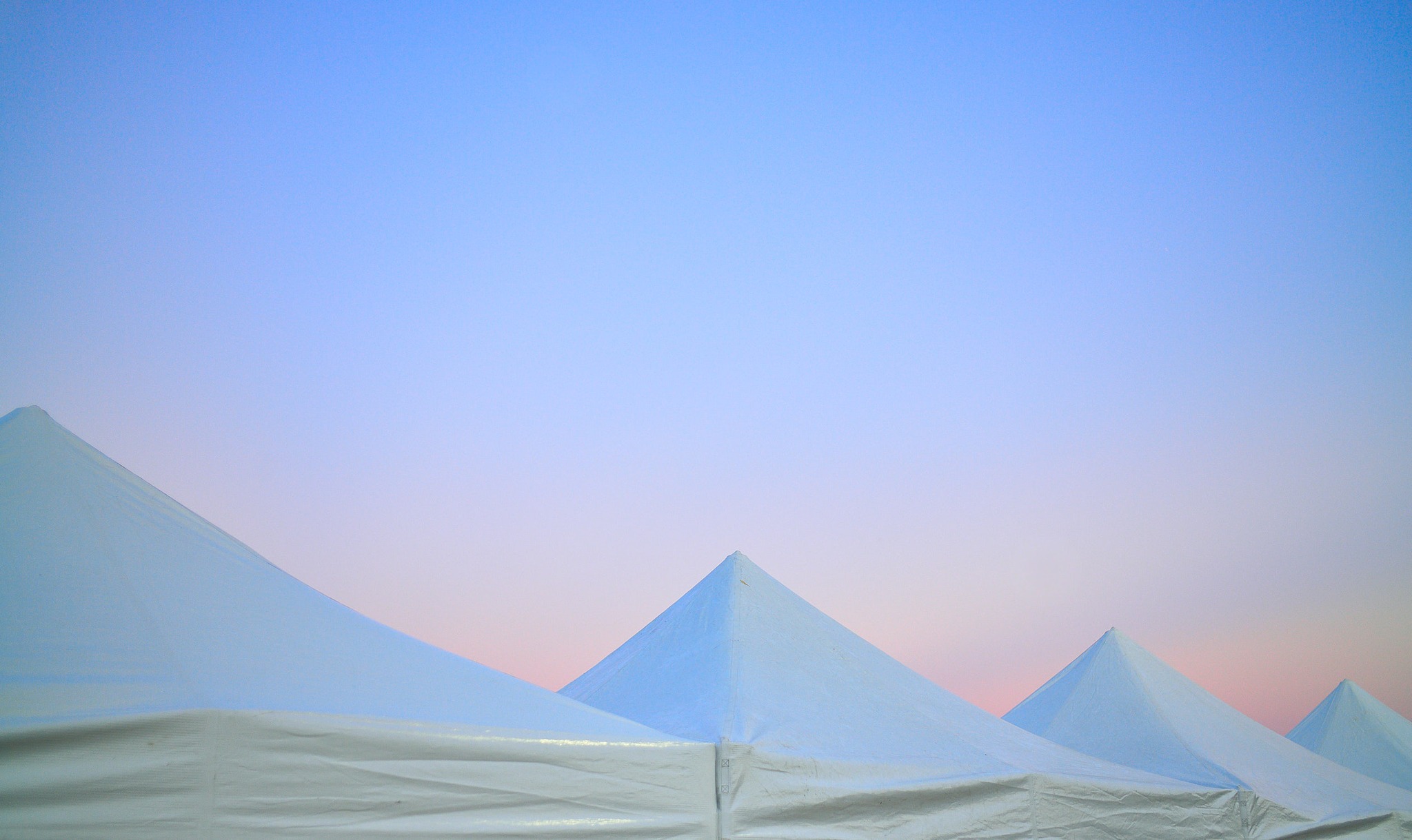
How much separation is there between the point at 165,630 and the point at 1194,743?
8418 mm

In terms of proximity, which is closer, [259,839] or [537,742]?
[259,839]

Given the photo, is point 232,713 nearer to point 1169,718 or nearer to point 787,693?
point 787,693

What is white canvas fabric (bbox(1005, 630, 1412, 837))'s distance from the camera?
7.43m

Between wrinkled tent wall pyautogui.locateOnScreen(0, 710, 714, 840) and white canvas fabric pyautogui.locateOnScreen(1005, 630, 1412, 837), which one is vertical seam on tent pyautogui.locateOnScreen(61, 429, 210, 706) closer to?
wrinkled tent wall pyautogui.locateOnScreen(0, 710, 714, 840)

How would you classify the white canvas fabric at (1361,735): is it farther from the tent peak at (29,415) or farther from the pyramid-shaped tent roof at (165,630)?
the tent peak at (29,415)

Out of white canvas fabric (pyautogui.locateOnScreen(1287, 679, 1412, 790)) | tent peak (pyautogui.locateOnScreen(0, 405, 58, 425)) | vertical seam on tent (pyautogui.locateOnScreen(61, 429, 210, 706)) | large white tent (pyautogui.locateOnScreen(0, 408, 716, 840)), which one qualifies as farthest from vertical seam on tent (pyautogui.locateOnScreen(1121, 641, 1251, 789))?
tent peak (pyautogui.locateOnScreen(0, 405, 58, 425))

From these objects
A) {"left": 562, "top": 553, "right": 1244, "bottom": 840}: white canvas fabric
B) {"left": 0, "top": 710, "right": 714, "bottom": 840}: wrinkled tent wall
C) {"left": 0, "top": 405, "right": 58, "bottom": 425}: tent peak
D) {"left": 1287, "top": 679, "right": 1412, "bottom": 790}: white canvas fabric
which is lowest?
{"left": 0, "top": 710, "right": 714, "bottom": 840}: wrinkled tent wall

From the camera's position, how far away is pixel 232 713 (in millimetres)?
3021

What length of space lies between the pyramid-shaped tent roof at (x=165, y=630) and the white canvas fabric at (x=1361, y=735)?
1475cm

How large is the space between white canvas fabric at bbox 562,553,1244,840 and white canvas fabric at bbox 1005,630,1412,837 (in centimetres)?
111

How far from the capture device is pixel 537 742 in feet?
12.2

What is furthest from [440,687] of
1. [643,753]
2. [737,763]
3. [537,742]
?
[737,763]

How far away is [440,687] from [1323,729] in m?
16.1

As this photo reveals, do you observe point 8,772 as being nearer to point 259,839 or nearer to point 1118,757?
point 259,839
